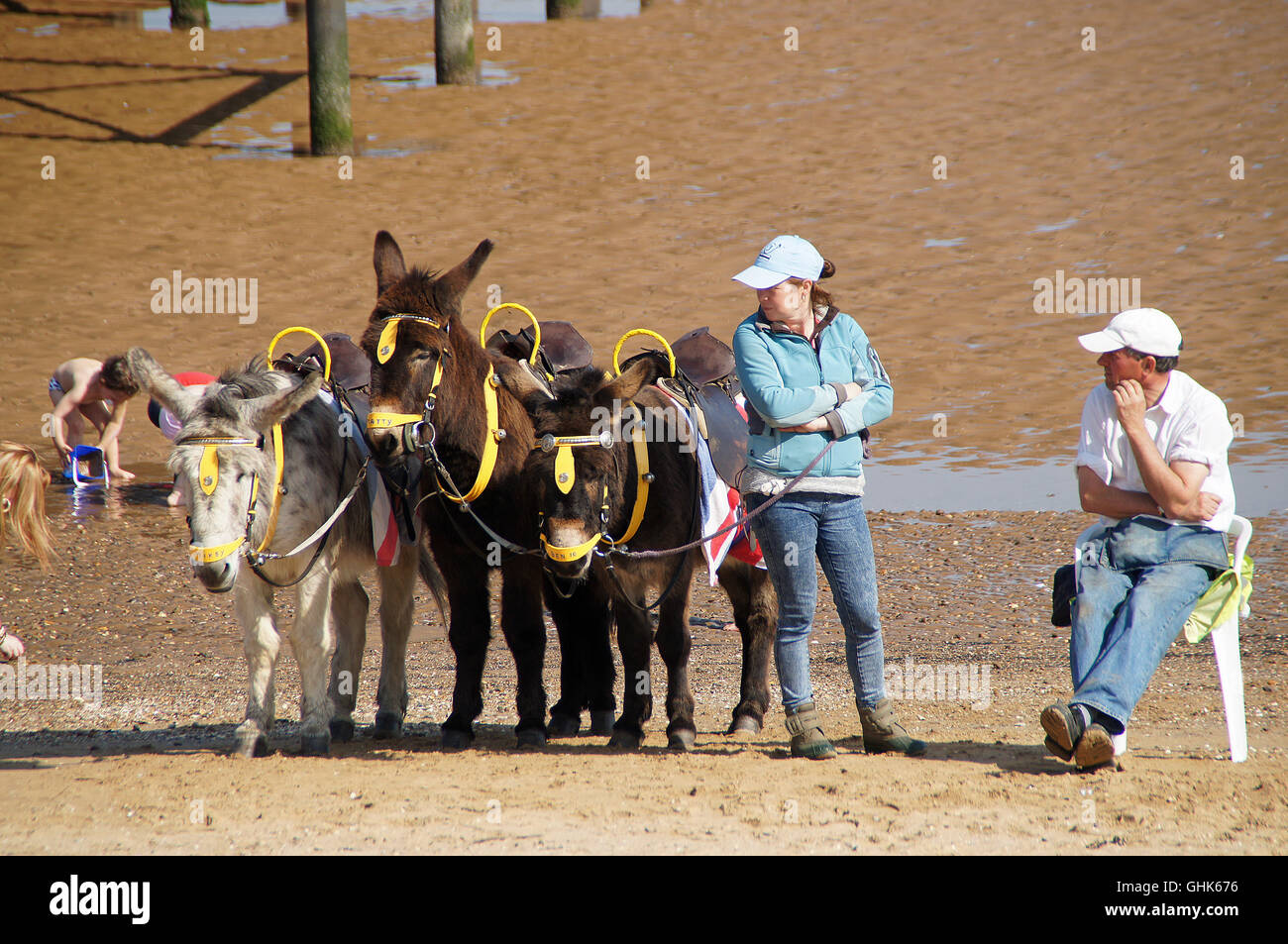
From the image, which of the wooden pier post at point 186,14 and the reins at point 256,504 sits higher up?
the wooden pier post at point 186,14

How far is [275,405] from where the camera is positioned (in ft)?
19.9

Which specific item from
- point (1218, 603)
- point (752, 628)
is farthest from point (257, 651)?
point (1218, 603)

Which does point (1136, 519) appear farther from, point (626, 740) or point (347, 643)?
point (347, 643)

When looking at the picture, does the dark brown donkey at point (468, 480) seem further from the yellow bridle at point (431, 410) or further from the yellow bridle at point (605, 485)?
the yellow bridle at point (605, 485)

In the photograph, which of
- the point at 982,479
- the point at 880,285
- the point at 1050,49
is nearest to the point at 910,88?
the point at 1050,49

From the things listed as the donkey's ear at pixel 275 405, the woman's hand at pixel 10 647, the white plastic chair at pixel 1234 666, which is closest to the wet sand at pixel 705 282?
the white plastic chair at pixel 1234 666

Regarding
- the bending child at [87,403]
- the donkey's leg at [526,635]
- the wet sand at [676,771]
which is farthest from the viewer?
the bending child at [87,403]

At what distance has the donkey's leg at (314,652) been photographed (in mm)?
6402

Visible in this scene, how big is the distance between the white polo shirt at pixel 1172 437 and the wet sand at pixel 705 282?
1.24 meters

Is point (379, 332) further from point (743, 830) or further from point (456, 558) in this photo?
point (743, 830)

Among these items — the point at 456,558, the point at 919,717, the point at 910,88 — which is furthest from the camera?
the point at 910,88

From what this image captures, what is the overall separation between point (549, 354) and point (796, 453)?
81.5 inches

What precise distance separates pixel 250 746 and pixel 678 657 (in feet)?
7.05

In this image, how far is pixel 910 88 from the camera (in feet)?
82.0
